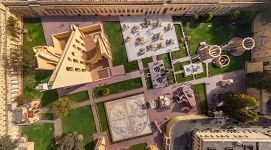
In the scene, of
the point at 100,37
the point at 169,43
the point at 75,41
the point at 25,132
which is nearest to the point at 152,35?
the point at 169,43

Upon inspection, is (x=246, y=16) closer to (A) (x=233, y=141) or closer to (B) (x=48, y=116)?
(A) (x=233, y=141)

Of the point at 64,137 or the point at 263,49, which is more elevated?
the point at 263,49

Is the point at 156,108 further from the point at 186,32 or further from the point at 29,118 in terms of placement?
the point at 29,118

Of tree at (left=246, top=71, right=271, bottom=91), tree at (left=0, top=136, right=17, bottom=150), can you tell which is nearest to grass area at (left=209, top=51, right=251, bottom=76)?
tree at (left=246, top=71, right=271, bottom=91)

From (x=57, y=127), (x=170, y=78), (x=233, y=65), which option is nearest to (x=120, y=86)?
(x=170, y=78)

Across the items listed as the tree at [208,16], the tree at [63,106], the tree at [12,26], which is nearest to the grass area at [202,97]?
the tree at [208,16]
